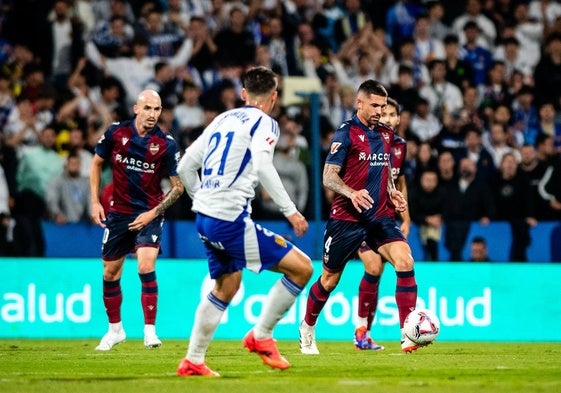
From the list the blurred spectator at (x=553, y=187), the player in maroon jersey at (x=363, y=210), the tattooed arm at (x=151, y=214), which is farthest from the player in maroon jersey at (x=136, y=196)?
the blurred spectator at (x=553, y=187)

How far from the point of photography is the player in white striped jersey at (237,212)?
8766 millimetres

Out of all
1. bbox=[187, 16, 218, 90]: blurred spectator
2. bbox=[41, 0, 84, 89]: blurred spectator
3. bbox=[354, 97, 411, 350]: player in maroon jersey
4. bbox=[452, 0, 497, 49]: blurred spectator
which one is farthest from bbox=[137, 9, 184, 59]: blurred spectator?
bbox=[354, 97, 411, 350]: player in maroon jersey

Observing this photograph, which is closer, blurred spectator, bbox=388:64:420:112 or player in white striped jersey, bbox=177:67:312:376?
player in white striped jersey, bbox=177:67:312:376

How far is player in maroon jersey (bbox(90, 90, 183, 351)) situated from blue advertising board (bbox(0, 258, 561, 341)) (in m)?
2.95

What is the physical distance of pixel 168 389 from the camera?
8.02 metres

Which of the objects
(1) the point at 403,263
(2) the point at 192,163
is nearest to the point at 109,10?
(1) the point at 403,263

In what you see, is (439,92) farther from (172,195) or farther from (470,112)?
(172,195)

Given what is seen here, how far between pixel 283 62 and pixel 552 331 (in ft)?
21.4

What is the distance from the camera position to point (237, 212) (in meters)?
8.85

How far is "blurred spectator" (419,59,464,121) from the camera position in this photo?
→ 19.6 metres

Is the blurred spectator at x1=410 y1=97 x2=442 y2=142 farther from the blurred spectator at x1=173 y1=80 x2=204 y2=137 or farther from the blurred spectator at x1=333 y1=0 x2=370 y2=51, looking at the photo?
the blurred spectator at x1=173 y1=80 x2=204 y2=137

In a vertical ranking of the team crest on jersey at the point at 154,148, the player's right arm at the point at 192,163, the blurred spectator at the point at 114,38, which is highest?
the blurred spectator at the point at 114,38

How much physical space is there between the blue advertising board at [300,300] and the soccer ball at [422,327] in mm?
4504

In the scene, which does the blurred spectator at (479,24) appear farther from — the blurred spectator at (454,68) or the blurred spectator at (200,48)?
the blurred spectator at (200,48)
